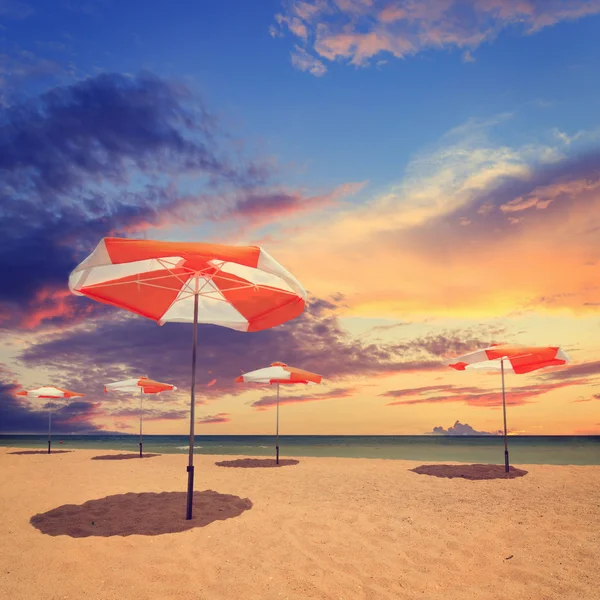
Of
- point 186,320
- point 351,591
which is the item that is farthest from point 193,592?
point 186,320

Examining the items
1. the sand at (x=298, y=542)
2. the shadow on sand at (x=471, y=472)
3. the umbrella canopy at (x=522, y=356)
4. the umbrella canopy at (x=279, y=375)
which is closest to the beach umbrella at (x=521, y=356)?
the umbrella canopy at (x=522, y=356)

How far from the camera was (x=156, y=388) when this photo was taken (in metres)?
16.9

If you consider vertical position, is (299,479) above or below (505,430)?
below

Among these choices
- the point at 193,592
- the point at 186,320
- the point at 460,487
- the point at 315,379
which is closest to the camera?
the point at 193,592

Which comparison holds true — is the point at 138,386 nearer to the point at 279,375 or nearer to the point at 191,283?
the point at 279,375

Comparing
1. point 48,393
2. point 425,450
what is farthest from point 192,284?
point 425,450

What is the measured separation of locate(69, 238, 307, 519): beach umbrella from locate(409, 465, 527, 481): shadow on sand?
262 inches

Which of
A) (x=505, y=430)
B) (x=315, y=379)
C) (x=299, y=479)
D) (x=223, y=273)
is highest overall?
(x=223, y=273)

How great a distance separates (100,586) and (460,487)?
280 inches

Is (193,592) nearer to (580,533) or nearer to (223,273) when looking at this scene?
(223,273)

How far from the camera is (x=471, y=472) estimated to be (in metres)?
11.4

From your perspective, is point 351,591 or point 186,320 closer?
point 351,591

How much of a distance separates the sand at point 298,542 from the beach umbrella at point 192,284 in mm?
1156

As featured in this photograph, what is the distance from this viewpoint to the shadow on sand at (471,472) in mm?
10812
